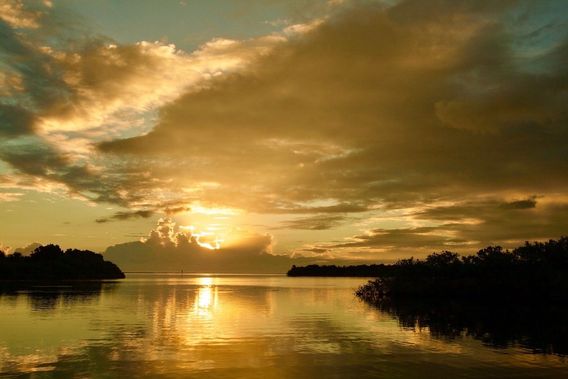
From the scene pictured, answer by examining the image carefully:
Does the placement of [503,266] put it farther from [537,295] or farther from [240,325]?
[240,325]

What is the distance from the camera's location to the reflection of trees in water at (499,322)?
4175cm

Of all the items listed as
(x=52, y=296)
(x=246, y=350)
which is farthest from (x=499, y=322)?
(x=52, y=296)

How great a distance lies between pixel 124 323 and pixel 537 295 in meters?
66.2

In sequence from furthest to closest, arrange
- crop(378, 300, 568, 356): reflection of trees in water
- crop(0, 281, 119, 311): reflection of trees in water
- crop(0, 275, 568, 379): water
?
crop(0, 281, 119, 311): reflection of trees in water, crop(378, 300, 568, 356): reflection of trees in water, crop(0, 275, 568, 379): water

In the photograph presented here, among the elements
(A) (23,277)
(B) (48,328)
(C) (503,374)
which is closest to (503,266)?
(C) (503,374)

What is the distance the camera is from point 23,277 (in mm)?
199125

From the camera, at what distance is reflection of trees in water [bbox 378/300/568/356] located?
41.8 metres

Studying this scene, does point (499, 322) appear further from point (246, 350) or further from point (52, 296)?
point (52, 296)

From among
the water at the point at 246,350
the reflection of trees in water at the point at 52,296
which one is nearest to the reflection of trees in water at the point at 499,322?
the water at the point at 246,350

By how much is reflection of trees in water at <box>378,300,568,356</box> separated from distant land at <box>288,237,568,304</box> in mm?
4463

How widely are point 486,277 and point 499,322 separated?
39.2 meters

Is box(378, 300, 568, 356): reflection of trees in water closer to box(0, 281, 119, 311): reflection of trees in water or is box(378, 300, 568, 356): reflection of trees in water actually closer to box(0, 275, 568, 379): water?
box(0, 275, 568, 379): water

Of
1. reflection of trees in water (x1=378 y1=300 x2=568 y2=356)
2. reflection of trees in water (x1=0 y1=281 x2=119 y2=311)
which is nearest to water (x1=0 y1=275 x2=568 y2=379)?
reflection of trees in water (x1=378 y1=300 x2=568 y2=356)

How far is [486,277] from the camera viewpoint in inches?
3644
